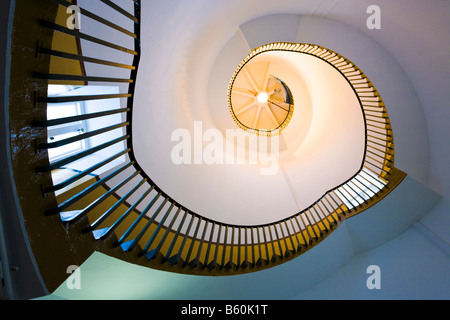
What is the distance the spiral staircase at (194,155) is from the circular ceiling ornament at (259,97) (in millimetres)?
2707

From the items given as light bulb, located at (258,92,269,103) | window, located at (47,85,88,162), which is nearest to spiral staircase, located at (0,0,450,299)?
window, located at (47,85,88,162)

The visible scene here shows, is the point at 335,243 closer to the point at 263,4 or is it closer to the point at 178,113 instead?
the point at 178,113

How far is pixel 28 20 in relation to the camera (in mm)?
1836

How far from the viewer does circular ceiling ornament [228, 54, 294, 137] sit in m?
11.6

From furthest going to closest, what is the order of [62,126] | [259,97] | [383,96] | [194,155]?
[259,97] → [194,155] → [383,96] → [62,126]

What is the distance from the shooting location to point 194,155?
7.68 meters

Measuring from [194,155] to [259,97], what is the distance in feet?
20.0

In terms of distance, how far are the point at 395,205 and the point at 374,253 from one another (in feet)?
4.18

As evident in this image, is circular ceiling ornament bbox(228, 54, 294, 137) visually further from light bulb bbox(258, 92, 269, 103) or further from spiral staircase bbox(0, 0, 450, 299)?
spiral staircase bbox(0, 0, 450, 299)

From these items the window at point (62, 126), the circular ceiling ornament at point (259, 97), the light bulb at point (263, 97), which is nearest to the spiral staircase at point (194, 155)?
the window at point (62, 126)

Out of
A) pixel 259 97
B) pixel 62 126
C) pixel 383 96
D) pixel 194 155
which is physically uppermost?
pixel 259 97

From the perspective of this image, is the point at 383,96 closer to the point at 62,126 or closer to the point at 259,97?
the point at 62,126

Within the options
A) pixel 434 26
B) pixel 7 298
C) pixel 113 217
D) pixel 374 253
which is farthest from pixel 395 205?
pixel 113 217

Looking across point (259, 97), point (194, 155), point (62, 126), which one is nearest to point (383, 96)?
point (194, 155)
